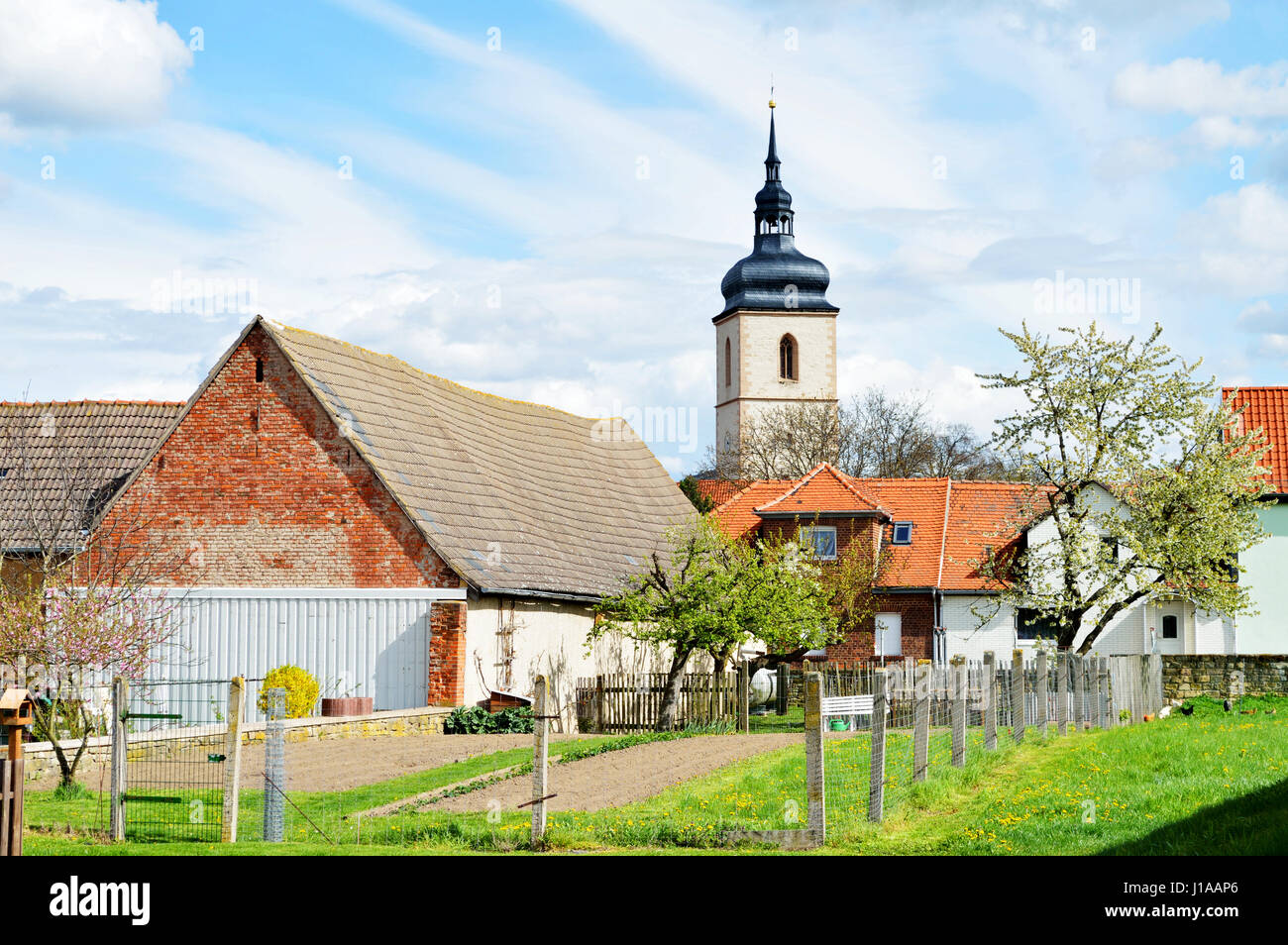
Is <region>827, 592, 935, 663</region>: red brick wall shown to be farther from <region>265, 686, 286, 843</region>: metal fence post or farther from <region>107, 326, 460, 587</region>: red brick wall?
<region>265, 686, 286, 843</region>: metal fence post

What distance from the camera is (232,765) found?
13055 mm

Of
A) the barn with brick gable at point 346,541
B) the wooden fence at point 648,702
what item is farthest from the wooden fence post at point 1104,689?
the barn with brick gable at point 346,541

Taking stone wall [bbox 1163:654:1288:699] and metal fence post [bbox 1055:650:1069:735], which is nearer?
metal fence post [bbox 1055:650:1069:735]

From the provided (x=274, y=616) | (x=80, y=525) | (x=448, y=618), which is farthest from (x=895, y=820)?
(x=80, y=525)

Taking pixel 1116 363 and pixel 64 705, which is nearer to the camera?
pixel 64 705

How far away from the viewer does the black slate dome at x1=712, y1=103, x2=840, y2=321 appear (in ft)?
312

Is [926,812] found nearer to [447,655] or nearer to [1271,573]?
[447,655]

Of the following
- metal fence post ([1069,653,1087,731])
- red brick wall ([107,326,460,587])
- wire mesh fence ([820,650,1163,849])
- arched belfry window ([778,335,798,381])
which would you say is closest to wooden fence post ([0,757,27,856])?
wire mesh fence ([820,650,1163,849])

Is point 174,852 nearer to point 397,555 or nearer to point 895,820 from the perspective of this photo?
point 895,820

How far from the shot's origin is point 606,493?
120 feet

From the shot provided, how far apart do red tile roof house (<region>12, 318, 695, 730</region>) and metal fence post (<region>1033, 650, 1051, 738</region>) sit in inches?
370

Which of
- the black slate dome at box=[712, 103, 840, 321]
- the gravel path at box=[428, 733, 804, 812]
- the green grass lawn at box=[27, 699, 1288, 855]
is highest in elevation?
the black slate dome at box=[712, 103, 840, 321]

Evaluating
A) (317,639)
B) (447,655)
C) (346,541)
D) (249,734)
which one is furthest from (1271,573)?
(249,734)

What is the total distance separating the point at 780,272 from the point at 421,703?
73.8 metres
